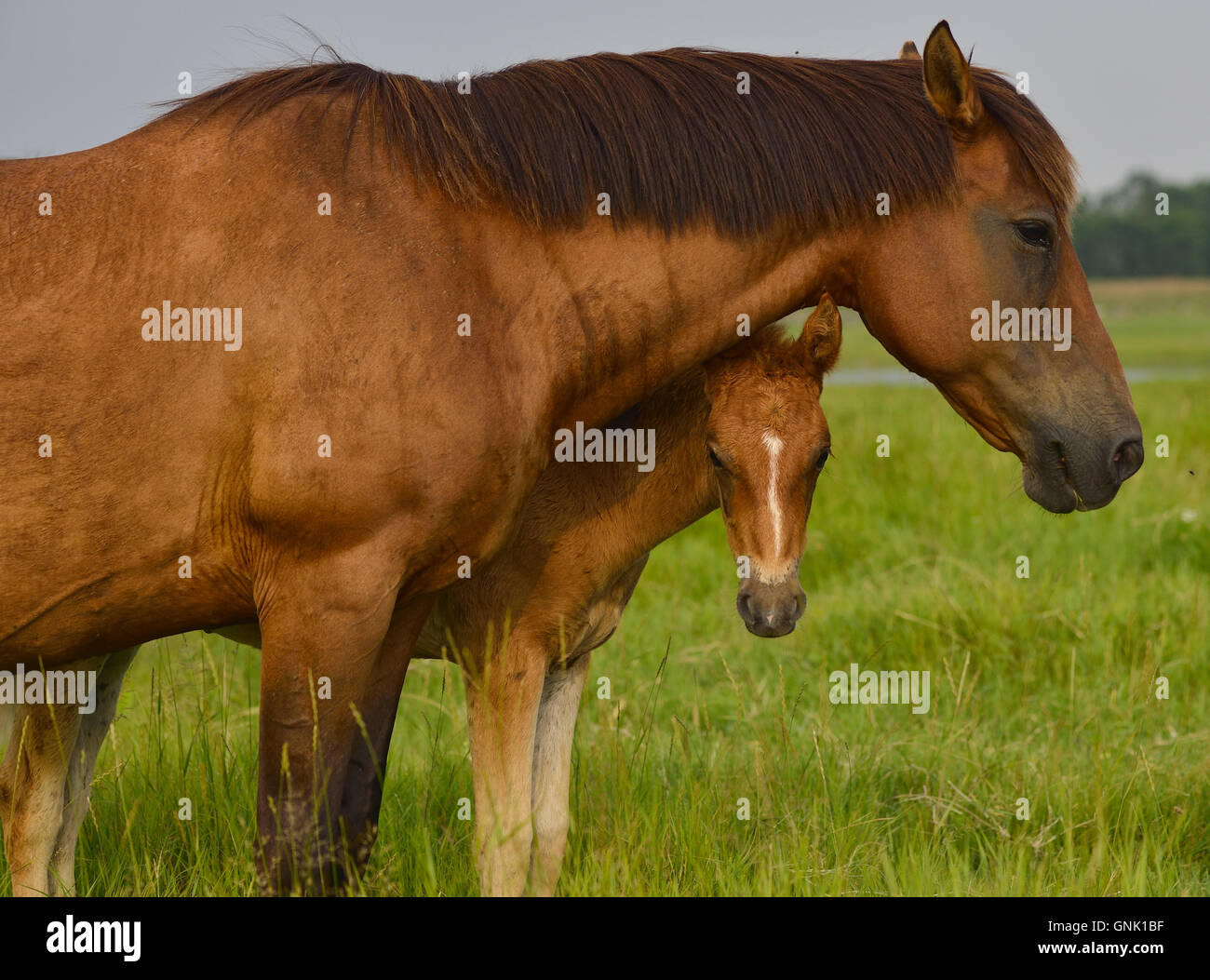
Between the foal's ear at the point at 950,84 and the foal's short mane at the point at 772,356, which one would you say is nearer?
the foal's ear at the point at 950,84

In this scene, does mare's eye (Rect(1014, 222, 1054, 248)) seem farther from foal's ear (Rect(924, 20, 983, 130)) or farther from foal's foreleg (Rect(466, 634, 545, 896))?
foal's foreleg (Rect(466, 634, 545, 896))

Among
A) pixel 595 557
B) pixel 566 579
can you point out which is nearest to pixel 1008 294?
pixel 595 557

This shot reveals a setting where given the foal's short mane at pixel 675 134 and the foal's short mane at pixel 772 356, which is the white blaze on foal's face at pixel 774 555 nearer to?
the foal's short mane at pixel 772 356

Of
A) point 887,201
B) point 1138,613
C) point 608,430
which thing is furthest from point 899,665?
point 887,201

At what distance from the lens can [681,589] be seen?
7.61m

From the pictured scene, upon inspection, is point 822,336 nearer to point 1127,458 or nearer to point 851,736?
point 1127,458

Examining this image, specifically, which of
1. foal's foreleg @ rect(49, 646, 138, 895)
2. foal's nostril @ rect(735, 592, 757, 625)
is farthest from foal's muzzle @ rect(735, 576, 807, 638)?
foal's foreleg @ rect(49, 646, 138, 895)

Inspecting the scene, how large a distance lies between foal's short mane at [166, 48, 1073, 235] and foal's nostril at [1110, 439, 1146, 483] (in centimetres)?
75

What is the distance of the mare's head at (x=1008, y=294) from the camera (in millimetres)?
3598

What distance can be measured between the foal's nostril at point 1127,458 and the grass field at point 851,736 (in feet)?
3.82

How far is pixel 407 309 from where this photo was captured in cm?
318

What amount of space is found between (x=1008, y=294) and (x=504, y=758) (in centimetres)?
211

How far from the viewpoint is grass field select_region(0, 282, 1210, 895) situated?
4066 millimetres

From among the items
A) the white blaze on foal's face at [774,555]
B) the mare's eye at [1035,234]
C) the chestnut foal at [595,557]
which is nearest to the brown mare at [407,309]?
the mare's eye at [1035,234]
